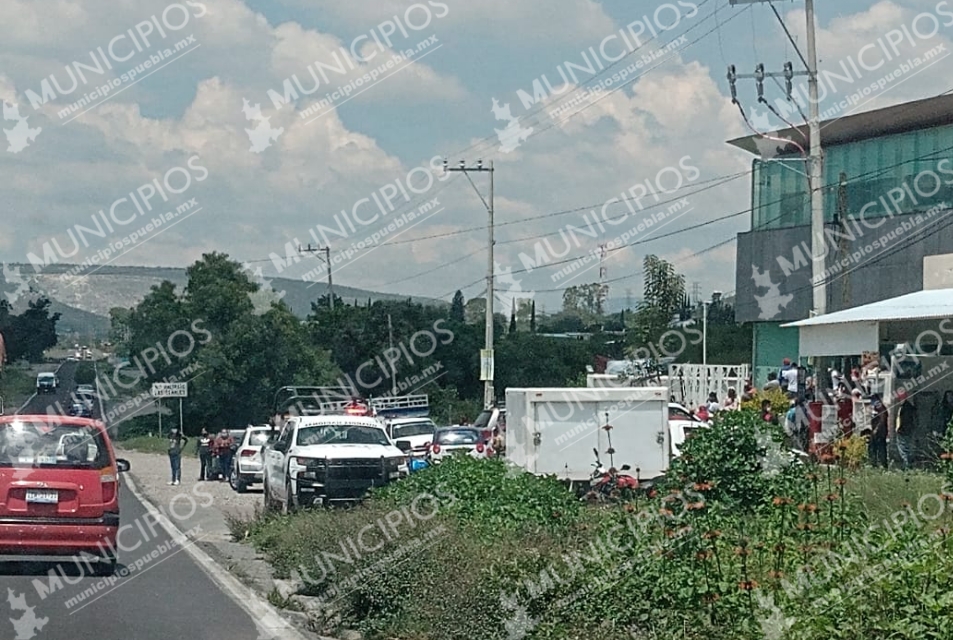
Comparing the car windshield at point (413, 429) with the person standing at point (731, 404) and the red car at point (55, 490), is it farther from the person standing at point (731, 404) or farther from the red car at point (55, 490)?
the red car at point (55, 490)

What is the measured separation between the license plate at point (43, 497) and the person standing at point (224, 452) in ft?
86.4

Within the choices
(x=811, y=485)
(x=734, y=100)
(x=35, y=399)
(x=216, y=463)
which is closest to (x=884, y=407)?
(x=811, y=485)

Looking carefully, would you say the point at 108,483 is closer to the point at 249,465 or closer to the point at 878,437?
the point at 878,437

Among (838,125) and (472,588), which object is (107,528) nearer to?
(472,588)

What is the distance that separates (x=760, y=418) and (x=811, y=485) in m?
2.22

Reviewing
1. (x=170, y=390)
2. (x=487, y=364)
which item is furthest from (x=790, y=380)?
(x=170, y=390)

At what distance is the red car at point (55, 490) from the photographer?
15.2 meters

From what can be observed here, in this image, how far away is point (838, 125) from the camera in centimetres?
5397

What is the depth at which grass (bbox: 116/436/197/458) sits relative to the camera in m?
64.1

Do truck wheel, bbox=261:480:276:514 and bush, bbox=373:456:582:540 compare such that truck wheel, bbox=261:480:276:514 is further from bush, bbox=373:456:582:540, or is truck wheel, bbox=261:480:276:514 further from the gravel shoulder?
bush, bbox=373:456:582:540

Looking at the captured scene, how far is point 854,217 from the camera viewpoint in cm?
5372

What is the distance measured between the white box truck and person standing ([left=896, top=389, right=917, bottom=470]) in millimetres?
4149

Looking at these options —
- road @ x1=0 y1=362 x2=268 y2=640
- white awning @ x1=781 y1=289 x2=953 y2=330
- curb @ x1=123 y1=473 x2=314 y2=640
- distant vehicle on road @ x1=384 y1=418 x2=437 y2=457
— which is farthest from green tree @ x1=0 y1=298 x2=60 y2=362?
road @ x1=0 y1=362 x2=268 y2=640

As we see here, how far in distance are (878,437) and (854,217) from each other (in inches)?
1312
